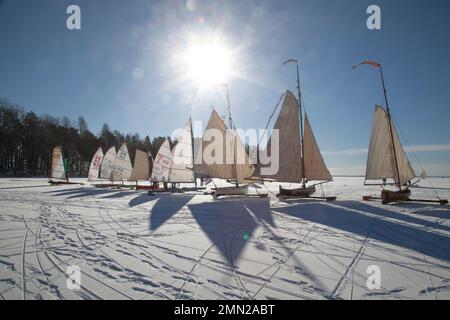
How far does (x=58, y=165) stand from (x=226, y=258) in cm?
4446

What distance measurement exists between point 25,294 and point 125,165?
112ft

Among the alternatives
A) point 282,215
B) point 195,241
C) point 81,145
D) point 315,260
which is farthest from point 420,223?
point 81,145

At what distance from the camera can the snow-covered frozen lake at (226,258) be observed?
168 inches

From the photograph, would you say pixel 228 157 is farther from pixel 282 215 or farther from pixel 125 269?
pixel 125 269

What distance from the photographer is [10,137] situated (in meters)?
59.7

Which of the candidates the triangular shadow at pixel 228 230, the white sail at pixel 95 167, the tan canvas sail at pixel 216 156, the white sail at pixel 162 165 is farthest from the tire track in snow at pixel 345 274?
the white sail at pixel 95 167

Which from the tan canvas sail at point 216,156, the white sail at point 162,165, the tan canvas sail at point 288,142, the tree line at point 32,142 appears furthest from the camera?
the tree line at point 32,142

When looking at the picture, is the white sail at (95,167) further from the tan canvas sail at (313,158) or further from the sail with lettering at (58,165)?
the tan canvas sail at (313,158)

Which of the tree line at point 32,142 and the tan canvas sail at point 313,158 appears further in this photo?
the tree line at point 32,142

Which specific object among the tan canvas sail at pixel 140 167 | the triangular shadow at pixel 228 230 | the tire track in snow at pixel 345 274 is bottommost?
the triangular shadow at pixel 228 230

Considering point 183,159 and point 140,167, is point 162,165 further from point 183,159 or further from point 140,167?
point 140,167

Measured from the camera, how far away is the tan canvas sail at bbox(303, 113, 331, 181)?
19109 millimetres

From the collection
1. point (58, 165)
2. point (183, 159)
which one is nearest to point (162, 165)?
point (183, 159)

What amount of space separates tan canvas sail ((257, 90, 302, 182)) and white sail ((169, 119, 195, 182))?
30.4ft
